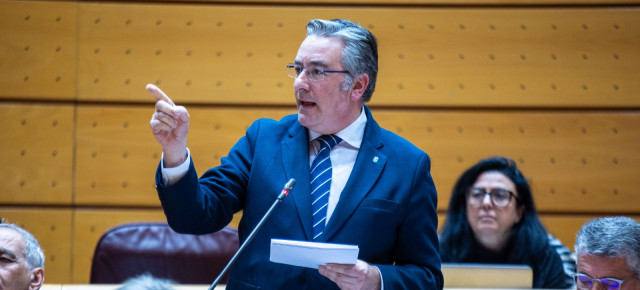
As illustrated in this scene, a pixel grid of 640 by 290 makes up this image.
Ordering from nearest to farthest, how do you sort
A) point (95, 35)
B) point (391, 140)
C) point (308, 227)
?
point (308, 227), point (391, 140), point (95, 35)

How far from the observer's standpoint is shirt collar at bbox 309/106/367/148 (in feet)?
5.67

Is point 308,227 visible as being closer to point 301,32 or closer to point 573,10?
point 301,32

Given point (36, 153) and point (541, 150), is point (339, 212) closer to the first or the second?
point (541, 150)

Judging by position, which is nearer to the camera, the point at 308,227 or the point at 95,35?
the point at 308,227

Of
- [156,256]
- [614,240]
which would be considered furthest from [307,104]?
[156,256]

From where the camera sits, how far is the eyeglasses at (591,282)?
5.71ft

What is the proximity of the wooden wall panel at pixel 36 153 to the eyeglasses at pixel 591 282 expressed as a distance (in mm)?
2710

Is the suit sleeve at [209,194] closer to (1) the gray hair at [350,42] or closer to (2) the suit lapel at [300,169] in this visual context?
(2) the suit lapel at [300,169]

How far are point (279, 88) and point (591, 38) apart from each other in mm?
1706

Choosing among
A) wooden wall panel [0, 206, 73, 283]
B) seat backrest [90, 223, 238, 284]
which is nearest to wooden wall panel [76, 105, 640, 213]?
wooden wall panel [0, 206, 73, 283]

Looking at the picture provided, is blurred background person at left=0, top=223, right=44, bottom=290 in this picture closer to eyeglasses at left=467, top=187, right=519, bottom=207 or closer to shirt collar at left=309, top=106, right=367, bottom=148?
shirt collar at left=309, top=106, right=367, bottom=148

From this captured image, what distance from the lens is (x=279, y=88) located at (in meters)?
3.70

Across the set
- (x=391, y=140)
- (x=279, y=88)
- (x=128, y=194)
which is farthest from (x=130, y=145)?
(x=391, y=140)

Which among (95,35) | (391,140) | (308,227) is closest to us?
(308,227)
